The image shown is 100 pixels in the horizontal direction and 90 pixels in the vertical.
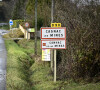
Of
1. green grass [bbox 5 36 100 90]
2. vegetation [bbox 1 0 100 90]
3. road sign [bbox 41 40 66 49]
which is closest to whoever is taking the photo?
green grass [bbox 5 36 100 90]

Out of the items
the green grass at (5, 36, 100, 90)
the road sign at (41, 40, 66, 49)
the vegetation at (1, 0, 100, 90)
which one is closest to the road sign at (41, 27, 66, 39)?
the road sign at (41, 40, 66, 49)

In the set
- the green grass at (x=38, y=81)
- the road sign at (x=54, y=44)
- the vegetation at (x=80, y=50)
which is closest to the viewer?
the green grass at (x=38, y=81)

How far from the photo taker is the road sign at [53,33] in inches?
450

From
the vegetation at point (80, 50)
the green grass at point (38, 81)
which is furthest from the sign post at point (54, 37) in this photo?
the green grass at point (38, 81)

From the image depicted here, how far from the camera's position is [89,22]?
11227mm

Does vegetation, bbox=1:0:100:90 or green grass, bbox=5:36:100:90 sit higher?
vegetation, bbox=1:0:100:90

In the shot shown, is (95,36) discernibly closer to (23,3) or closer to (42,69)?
(42,69)

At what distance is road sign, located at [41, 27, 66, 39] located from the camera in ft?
37.5

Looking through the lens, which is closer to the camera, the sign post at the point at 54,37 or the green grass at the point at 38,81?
the green grass at the point at 38,81

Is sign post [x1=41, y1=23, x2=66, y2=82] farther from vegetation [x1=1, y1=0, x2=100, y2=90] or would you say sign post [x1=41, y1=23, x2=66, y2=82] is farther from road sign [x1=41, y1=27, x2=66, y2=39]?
vegetation [x1=1, y1=0, x2=100, y2=90]

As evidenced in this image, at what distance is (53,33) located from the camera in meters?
11.5

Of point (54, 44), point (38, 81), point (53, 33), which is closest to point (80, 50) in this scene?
point (54, 44)

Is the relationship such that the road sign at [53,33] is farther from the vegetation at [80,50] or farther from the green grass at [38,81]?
the green grass at [38,81]

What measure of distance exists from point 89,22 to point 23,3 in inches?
1595
